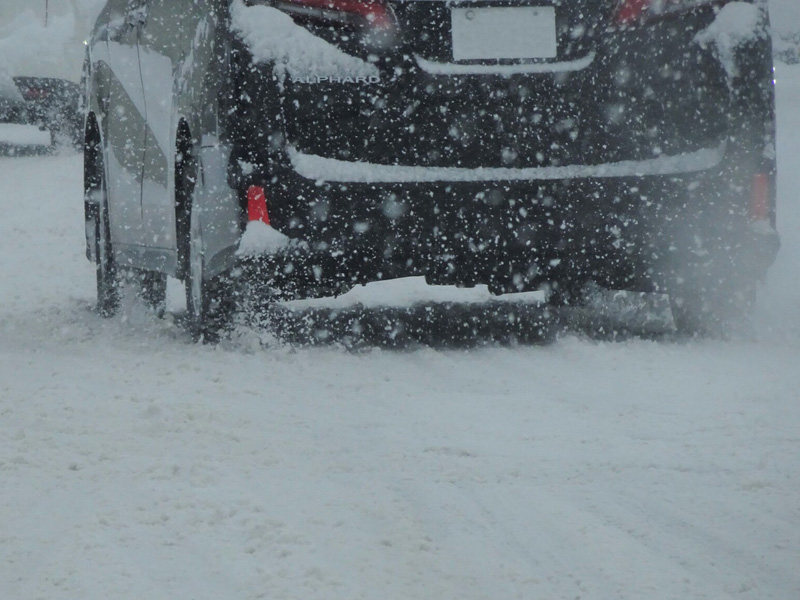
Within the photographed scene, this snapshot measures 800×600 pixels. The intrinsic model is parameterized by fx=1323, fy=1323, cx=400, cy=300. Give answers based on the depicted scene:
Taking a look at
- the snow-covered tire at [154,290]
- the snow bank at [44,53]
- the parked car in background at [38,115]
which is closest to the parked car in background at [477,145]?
the snow-covered tire at [154,290]

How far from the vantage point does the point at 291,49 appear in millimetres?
4355

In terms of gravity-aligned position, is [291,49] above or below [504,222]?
above

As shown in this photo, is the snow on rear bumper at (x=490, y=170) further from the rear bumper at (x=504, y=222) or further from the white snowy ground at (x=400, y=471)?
the white snowy ground at (x=400, y=471)

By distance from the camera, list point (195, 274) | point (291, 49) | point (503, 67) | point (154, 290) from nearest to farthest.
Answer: point (291, 49)
point (503, 67)
point (195, 274)
point (154, 290)

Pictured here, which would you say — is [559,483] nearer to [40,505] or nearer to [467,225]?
[40,505]

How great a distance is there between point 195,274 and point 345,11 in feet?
3.71

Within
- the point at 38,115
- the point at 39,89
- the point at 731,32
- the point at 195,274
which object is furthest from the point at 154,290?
the point at 39,89

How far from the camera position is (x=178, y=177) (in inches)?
199

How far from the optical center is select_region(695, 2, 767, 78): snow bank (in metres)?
4.68

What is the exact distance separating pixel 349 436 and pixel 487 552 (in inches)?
40.7

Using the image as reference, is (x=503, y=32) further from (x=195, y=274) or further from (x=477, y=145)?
(x=195, y=274)

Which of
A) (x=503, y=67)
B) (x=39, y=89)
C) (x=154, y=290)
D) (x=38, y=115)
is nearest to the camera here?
(x=503, y=67)

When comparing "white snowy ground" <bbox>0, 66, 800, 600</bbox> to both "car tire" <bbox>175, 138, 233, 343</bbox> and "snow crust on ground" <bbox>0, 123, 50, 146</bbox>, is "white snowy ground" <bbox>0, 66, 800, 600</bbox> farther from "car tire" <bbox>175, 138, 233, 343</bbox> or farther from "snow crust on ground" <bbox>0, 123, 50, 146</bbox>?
"snow crust on ground" <bbox>0, 123, 50, 146</bbox>

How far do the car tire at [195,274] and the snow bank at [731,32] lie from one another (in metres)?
1.89
